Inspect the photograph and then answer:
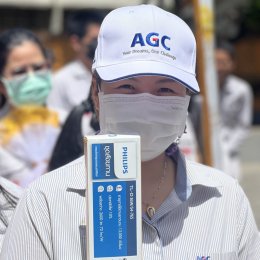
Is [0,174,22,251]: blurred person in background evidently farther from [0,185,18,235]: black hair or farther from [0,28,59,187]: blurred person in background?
[0,28,59,187]: blurred person in background

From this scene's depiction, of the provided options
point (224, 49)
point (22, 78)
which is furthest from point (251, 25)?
point (22, 78)

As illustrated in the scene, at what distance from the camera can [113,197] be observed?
2107mm

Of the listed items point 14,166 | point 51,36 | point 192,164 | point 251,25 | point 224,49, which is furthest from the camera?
point 251,25

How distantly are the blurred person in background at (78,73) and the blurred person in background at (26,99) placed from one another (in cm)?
74

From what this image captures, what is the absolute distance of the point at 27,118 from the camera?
4973mm

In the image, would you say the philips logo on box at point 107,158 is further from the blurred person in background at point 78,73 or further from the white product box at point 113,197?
the blurred person in background at point 78,73

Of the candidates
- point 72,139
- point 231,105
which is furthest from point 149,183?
point 231,105

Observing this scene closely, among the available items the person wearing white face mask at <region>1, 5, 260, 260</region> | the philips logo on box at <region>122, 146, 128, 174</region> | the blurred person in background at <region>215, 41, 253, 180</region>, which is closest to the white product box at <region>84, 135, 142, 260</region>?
the philips logo on box at <region>122, 146, 128, 174</region>

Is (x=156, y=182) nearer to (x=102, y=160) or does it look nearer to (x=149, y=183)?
(x=149, y=183)

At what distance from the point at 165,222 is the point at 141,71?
0.41 m

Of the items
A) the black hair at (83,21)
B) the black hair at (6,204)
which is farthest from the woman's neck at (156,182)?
the black hair at (83,21)

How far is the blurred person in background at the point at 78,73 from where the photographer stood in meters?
6.03

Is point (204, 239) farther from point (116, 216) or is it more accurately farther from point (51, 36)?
point (51, 36)

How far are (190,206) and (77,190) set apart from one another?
31 cm
